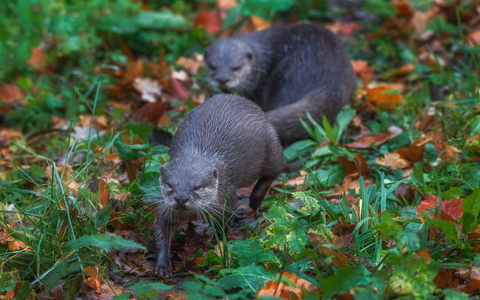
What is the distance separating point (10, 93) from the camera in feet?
16.9

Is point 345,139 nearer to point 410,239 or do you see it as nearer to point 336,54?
point 336,54

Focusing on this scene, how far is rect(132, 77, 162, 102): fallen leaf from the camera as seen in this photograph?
4785 millimetres

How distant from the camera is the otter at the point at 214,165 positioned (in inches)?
108

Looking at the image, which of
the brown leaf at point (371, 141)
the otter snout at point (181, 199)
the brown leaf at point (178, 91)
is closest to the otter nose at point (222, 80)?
the brown leaf at point (178, 91)

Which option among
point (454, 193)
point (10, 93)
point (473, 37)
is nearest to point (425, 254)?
point (454, 193)

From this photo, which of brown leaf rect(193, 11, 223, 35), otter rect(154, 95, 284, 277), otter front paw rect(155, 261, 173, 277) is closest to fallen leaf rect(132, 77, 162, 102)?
brown leaf rect(193, 11, 223, 35)

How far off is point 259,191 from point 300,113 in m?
0.97

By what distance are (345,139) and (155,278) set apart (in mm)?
2016

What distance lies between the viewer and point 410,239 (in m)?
1.98

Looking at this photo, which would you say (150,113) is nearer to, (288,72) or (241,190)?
(241,190)

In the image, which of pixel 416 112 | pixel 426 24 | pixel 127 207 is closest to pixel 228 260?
pixel 127 207

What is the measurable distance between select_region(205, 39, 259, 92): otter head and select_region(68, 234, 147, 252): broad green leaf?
10.4 ft

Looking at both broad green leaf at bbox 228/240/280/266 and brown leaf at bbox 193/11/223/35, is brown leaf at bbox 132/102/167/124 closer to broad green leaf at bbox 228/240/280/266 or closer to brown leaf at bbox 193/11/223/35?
broad green leaf at bbox 228/240/280/266

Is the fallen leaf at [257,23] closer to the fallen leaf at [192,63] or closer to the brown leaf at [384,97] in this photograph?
the fallen leaf at [192,63]
